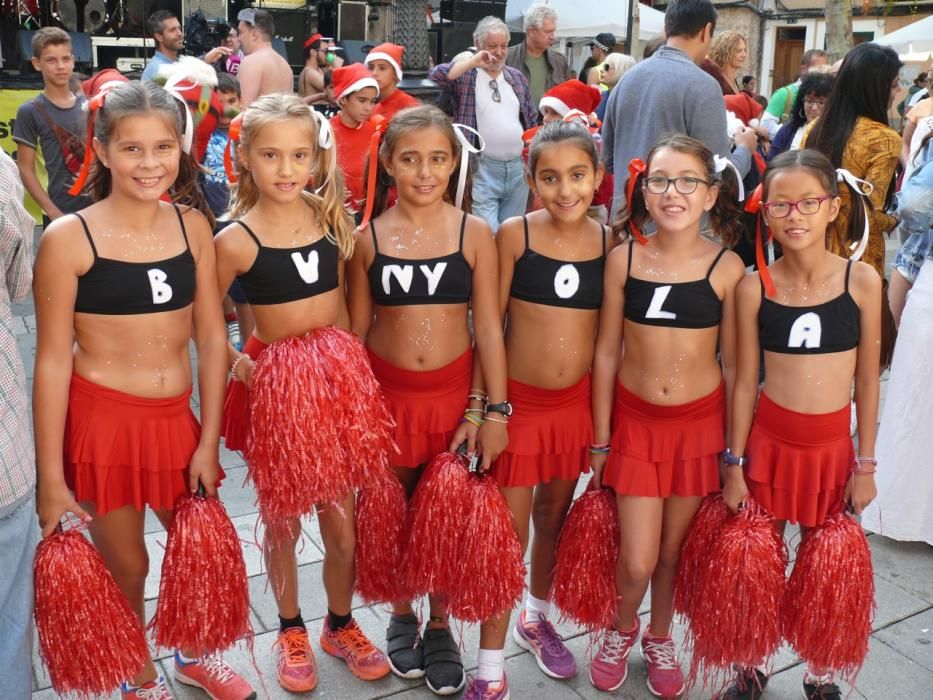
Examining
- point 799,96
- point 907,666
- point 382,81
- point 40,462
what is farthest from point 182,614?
point 799,96

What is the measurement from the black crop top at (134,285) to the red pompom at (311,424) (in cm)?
28

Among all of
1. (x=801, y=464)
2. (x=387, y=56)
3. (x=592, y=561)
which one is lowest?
(x=592, y=561)

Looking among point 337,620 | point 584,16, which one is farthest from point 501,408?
point 584,16

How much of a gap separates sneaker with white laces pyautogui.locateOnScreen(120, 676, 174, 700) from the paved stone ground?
0.32ft

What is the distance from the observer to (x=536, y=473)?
2.46 m

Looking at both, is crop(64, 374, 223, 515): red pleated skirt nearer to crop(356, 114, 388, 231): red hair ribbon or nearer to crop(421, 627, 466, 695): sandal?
crop(356, 114, 388, 231): red hair ribbon

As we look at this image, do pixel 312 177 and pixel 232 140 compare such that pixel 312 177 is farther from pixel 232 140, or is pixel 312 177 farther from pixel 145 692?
pixel 145 692

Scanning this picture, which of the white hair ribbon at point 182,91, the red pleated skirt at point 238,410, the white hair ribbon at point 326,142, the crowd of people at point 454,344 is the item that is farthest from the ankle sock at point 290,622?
the white hair ribbon at point 182,91

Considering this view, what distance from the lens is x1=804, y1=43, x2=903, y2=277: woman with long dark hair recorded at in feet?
11.0

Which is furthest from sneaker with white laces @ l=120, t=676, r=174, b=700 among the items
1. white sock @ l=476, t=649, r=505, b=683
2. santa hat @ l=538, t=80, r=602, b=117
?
santa hat @ l=538, t=80, r=602, b=117

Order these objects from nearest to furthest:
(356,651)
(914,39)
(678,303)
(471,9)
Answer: (678,303), (356,651), (471,9), (914,39)

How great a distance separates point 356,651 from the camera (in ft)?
8.32

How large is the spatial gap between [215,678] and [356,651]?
15.2 inches

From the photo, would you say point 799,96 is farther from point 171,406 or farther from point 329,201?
point 171,406
